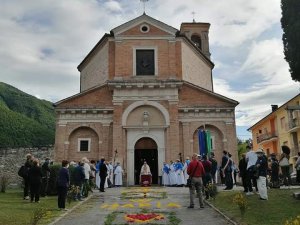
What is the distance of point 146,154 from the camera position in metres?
25.1

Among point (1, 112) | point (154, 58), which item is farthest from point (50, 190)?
point (1, 112)

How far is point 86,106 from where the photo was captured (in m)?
25.0

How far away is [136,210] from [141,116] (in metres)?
13.7

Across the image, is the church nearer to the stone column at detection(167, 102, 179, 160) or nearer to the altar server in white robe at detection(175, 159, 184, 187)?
the stone column at detection(167, 102, 179, 160)

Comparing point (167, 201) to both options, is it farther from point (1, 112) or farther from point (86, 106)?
point (1, 112)

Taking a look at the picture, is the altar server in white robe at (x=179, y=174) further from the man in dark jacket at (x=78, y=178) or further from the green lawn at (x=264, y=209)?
the man in dark jacket at (x=78, y=178)

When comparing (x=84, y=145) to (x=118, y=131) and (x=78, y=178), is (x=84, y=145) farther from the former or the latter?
(x=78, y=178)

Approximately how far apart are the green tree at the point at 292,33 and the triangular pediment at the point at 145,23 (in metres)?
14.0

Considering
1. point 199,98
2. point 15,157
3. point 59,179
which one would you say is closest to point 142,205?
point 59,179

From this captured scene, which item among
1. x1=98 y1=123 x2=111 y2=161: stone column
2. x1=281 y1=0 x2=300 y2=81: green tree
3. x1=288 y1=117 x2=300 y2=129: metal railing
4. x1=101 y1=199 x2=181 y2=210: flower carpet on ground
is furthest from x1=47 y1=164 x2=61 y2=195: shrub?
x1=288 y1=117 x2=300 y2=129: metal railing

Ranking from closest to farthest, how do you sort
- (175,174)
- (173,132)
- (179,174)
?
(179,174), (175,174), (173,132)

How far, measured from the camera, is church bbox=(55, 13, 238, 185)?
80.2 feet

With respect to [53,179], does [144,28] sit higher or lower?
higher

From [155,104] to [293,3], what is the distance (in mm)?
13521
